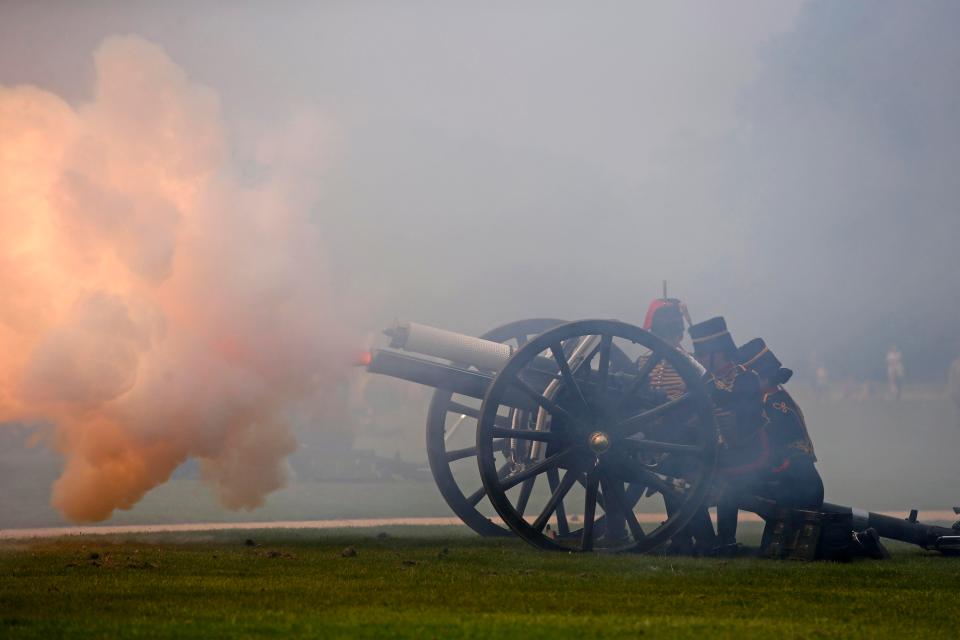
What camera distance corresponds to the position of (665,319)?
1360cm

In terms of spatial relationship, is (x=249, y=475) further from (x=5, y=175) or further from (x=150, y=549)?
(x=5, y=175)

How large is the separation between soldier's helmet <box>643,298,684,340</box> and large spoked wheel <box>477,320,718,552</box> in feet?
4.79

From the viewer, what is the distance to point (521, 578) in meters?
9.58

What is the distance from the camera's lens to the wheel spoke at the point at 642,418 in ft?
38.9

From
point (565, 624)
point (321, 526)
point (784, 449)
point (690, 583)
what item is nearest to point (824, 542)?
point (784, 449)

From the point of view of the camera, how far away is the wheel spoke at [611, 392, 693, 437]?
11.8 meters

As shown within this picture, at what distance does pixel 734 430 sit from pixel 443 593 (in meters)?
4.59

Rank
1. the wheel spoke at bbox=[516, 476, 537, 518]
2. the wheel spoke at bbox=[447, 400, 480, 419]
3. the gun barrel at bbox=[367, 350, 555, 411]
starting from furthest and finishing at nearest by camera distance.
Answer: the wheel spoke at bbox=[447, 400, 480, 419] < the wheel spoke at bbox=[516, 476, 537, 518] < the gun barrel at bbox=[367, 350, 555, 411]

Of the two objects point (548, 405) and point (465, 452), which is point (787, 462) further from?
point (465, 452)

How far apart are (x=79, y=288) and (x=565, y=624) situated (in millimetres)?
7458

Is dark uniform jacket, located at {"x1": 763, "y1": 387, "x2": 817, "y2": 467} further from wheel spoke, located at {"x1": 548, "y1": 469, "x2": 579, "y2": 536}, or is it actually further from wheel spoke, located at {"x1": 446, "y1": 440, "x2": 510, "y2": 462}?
wheel spoke, located at {"x1": 446, "y1": 440, "x2": 510, "y2": 462}

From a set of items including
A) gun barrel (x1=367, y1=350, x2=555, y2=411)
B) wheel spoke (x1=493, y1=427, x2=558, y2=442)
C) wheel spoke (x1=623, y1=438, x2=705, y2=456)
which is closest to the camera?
wheel spoke (x1=493, y1=427, x2=558, y2=442)

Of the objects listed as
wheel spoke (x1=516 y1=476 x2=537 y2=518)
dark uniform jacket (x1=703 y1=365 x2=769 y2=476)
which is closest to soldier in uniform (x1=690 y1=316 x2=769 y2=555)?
dark uniform jacket (x1=703 y1=365 x2=769 y2=476)

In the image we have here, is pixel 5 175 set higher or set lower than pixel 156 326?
higher
